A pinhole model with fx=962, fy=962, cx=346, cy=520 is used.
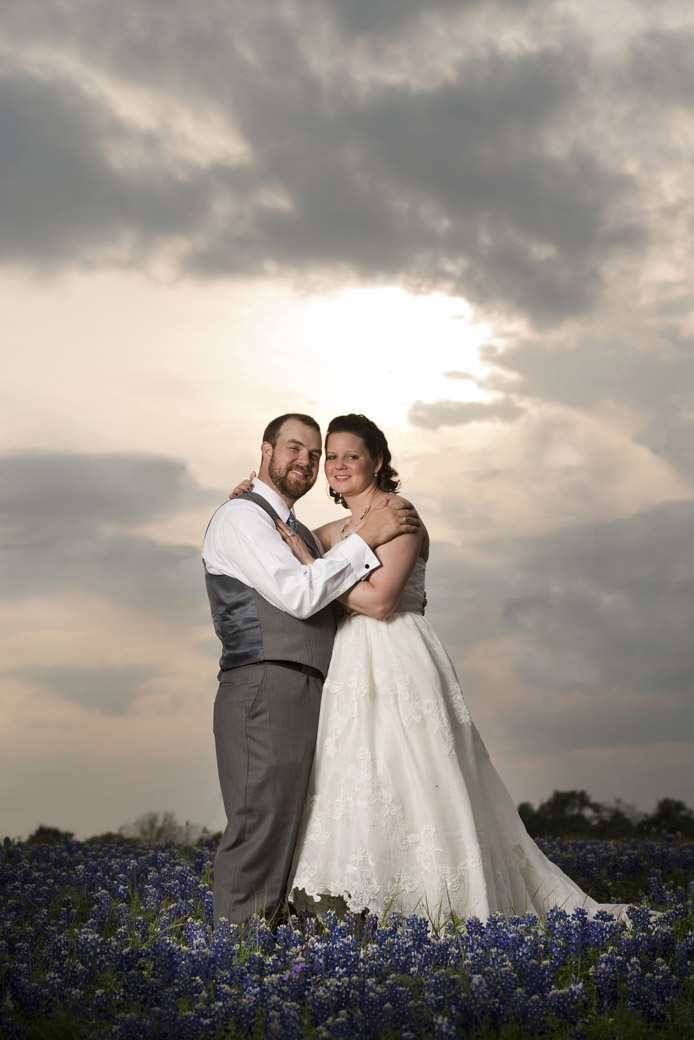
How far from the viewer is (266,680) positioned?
5.32 m

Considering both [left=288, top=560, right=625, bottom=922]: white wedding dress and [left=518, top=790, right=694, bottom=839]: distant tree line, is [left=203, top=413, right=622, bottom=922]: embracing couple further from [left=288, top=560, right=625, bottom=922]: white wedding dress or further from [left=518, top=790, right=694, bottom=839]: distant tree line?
[left=518, top=790, right=694, bottom=839]: distant tree line

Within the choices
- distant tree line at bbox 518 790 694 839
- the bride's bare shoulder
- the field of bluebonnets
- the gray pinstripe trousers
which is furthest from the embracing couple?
distant tree line at bbox 518 790 694 839

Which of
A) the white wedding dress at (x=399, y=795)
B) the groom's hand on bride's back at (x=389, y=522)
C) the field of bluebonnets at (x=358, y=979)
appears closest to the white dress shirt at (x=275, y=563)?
the groom's hand on bride's back at (x=389, y=522)

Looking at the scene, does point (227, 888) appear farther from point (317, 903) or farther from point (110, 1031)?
point (110, 1031)

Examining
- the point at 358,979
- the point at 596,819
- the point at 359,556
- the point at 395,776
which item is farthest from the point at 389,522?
the point at 596,819

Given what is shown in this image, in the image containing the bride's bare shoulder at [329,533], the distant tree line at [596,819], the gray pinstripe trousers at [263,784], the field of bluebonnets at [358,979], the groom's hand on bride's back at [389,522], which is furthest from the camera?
the distant tree line at [596,819]

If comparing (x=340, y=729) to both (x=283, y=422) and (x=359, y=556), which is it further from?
(x=283, y=422)

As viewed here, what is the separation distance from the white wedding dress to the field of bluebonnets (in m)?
0.21

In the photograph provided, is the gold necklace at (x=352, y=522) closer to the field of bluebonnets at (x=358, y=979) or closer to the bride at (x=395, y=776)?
the bride at (x=395, y=776)

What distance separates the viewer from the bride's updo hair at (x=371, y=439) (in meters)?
5.82

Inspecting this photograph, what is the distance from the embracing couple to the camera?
203 inches

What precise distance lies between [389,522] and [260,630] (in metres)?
0.97

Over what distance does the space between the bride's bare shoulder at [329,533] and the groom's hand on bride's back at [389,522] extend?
467 millimetres

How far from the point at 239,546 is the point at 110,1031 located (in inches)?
98.0
